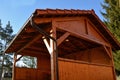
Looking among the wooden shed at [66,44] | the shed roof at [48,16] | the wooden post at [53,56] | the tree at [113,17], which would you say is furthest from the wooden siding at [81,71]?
the tree at [113,17]

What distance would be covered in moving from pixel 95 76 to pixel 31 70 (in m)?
4.30

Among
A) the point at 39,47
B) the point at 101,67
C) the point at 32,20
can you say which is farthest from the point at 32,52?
the point at 32,20

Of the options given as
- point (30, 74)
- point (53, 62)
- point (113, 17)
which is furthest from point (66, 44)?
point (113, 17)

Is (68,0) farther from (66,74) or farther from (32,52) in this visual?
(66,74)

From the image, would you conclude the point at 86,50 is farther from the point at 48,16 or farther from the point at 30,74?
the point at 48,16

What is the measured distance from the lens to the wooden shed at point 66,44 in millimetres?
Result: 6887

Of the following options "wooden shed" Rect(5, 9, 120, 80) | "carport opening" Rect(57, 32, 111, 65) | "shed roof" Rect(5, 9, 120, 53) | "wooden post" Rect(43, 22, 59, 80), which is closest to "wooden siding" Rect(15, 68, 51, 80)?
"wooden shed" Rect(5, 9, 120, 80)

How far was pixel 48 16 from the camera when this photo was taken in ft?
23.7

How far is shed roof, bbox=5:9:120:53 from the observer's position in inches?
269

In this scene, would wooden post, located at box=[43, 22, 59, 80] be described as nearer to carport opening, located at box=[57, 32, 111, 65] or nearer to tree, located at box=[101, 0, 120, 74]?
carport opening, located at box=[57, 32, 111, 65]

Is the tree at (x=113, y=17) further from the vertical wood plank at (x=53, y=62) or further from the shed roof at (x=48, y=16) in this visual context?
the vertical wood plank at (x=53, y=62)

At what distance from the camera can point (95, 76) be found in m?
8.35

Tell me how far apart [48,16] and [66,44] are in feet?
15.1

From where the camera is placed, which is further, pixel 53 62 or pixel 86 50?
pixel 86 50
